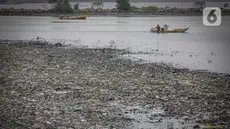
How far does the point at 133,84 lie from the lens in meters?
17.0

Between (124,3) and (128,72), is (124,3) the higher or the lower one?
the higher one

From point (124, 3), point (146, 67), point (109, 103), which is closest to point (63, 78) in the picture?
point (109, 103)

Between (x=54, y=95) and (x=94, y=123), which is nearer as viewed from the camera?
(x=94, y=123)

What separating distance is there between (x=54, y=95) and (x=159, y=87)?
17.8 feet

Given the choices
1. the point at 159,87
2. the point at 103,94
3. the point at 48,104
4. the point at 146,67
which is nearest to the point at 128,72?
the point at 146,67

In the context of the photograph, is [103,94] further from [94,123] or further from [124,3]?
[124,3]

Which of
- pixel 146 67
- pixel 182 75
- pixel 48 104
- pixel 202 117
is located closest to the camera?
pixel 202 117

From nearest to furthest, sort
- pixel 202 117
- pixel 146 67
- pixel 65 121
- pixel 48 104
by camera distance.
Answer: pixel 65 121
pixel 202 117
pixel 48 104
pixel 146 67

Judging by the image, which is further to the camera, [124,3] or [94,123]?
[124,3]

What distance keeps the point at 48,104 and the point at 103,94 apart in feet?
9.46

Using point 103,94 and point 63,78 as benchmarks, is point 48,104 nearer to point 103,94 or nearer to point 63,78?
point 103,94

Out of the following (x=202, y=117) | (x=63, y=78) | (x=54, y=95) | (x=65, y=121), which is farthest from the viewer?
(x=63, y=78)

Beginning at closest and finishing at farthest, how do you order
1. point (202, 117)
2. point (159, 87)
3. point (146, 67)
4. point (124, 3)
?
1. point (202, 117)
2. point (159, 87)
3. point (146, 67)
4. point (124, 3)

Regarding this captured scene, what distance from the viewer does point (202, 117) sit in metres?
12.2
